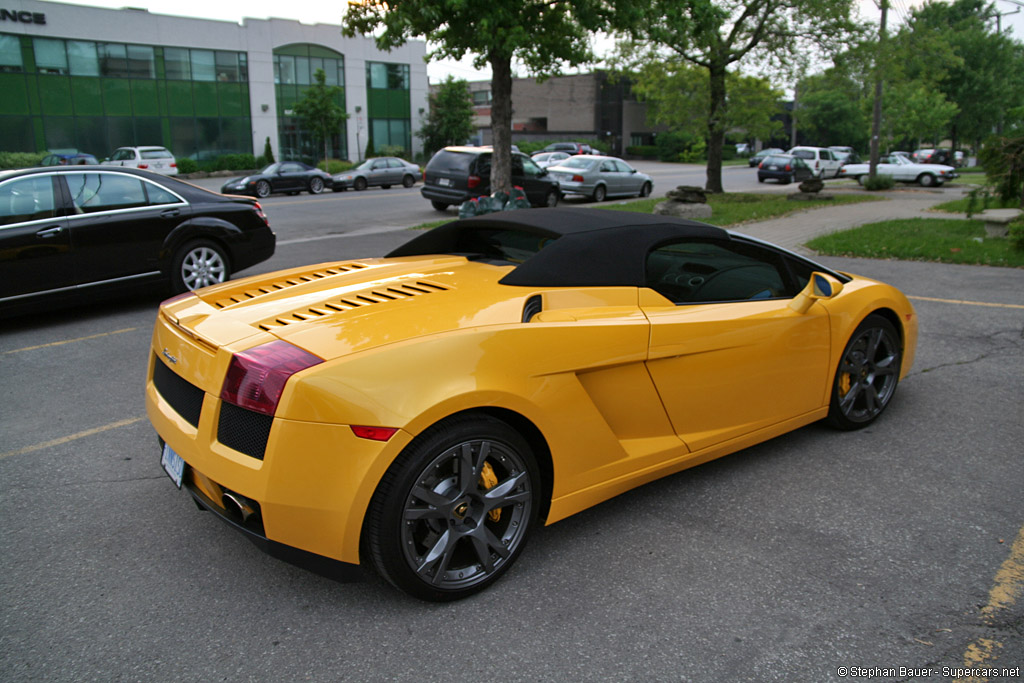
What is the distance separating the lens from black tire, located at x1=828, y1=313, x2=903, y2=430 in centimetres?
445

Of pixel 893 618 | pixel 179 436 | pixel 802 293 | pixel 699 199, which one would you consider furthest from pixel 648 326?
pixel 699 199

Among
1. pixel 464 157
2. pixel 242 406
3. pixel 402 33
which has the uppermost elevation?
pixel 402 33

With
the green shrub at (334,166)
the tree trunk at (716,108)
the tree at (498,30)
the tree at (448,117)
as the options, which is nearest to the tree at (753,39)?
the tree trunk at (716,108)

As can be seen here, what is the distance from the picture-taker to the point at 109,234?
7.60 metres

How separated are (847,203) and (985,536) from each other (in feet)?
69.7

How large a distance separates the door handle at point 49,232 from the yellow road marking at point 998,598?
7.77m

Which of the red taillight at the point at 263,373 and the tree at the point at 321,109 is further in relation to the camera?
the tree at the point at 321,109

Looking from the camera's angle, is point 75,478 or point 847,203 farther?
point 847,203

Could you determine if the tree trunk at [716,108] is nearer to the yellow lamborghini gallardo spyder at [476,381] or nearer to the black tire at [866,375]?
the black tire at [866,375]

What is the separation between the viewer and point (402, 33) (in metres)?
15.3

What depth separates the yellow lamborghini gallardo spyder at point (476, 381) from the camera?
103 inches

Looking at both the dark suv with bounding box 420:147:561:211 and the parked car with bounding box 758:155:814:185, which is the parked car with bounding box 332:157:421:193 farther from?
the parked car with bounding box 758:155:814:185

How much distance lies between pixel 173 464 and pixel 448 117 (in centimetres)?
4931

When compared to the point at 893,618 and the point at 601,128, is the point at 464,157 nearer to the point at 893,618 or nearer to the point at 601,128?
the point at 893,618
